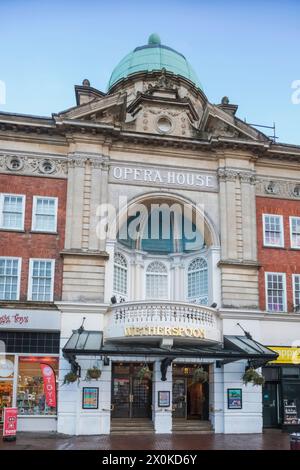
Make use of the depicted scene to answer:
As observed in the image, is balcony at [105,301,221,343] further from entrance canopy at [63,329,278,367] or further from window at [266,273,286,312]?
window at [266,273,286,312]

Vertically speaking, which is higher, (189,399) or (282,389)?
(282,389)

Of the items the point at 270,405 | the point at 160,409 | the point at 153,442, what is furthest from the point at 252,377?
the point at 153,442

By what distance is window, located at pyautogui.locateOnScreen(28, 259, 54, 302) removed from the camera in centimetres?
2275

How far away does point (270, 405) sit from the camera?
2381 cm

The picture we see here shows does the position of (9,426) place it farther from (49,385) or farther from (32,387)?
(32,387)

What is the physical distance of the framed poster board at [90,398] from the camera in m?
21.4

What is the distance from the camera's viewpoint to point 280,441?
19.8m

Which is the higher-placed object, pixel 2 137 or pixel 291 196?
pixel 2 137

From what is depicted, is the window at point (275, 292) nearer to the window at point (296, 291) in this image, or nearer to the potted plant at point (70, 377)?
the window at point (296, 291)

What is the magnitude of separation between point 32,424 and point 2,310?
4.89 meters

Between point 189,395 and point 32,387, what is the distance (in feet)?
23.3

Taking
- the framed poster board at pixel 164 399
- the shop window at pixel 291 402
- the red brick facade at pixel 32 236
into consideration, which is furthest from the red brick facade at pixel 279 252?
the red brick facade at pixel 32 236

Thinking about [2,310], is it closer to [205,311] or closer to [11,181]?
[11,181]
